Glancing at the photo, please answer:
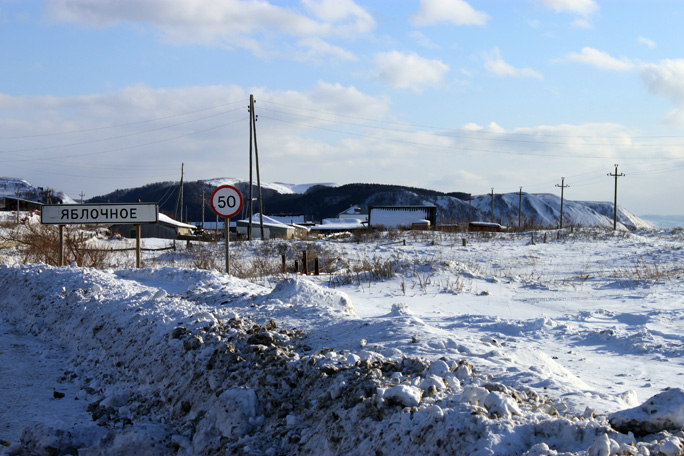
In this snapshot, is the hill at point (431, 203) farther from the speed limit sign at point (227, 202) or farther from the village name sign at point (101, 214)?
the speed limit sign at point (227, 202)

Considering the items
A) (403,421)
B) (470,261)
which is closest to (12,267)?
(403,421)

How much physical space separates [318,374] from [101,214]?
10.7m

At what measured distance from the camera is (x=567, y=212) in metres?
169

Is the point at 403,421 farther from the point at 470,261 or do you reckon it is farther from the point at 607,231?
the point at 607,231

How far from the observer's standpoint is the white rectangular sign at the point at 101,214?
44.1 ft

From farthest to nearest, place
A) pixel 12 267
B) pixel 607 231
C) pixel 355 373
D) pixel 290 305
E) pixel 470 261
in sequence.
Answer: pixel 607 231 < pixel 470 261 < pixel 12 267 < pixel 290 305 < pixel 355 373

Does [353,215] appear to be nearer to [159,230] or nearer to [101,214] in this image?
[159,230]

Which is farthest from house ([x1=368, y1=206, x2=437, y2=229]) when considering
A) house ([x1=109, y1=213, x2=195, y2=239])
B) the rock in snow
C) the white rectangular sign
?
the rock in snow

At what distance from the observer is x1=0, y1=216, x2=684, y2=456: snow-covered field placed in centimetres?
324

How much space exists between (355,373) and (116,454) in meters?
2.01

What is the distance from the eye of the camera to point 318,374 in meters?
4.54

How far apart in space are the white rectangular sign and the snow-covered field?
106 inches

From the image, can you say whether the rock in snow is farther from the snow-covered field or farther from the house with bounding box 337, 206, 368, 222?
the house with bounding box 337, 206, 368, 222

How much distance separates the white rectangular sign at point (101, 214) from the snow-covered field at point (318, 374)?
8.85ft
